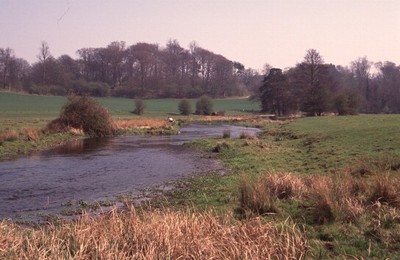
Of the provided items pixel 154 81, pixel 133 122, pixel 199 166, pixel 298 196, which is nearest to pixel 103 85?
pixel 154 81

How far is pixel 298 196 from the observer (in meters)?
12.3

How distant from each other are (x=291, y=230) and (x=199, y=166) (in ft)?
50.0

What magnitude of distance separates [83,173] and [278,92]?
61396 millimetres

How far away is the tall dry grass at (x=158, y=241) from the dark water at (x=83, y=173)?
5.99 m

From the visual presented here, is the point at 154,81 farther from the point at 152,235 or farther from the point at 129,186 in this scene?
the point at 152,235

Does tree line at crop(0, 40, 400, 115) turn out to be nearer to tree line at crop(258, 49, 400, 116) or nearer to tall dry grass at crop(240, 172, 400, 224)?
tree line at crop(258, 49, 400, 116)

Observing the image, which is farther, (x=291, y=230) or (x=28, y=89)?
(x=28, y=89)

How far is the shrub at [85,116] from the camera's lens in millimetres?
43125

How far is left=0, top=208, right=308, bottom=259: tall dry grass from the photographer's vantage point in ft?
23.7

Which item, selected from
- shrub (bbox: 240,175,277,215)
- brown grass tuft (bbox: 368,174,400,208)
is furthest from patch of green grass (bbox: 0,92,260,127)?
brown grass tuft (bbox: 368,174,400,208)

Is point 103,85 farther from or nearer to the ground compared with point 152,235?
farther from the ground

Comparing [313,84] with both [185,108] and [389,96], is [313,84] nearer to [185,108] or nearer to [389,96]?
[185,108]

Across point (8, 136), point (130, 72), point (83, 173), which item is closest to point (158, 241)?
point (83, 173)

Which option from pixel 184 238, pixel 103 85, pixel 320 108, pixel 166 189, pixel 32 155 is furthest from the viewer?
pixel 103 85
